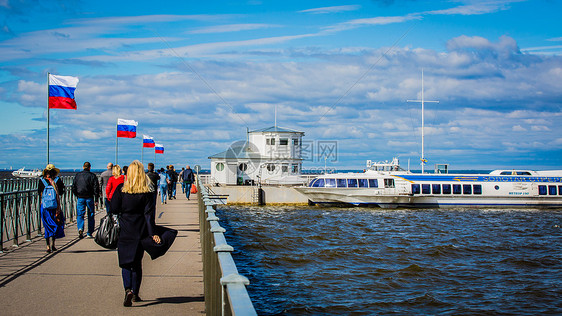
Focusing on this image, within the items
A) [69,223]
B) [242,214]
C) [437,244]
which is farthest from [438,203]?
[69,223]

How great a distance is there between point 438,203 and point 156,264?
37.3 metres

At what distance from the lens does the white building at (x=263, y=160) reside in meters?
59.5

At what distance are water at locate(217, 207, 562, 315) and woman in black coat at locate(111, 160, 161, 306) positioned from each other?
511 centimetres

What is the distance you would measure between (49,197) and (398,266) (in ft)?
38.5

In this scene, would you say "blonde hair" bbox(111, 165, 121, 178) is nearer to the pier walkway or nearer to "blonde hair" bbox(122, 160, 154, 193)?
the pier walkway

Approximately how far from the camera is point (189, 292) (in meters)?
8.21

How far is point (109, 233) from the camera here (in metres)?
7.54

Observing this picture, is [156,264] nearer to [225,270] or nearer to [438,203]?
[225,270]

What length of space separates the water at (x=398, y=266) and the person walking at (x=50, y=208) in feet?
16.2

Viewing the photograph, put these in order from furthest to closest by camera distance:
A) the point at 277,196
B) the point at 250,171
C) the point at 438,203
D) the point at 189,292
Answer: the point at 250,171 < the point at 277,196 < the point at 438,203 < the point at 189,292

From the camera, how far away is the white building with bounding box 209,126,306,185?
59.5 meters

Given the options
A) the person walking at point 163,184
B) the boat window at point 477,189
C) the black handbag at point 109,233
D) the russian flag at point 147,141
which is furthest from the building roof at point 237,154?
the black handbag at point 109,233

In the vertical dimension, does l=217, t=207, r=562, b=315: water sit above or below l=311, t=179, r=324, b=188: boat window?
below

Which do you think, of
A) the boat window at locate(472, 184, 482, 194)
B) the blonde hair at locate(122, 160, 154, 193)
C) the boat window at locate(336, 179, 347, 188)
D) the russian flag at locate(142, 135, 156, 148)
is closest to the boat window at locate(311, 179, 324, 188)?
the boat window at locate(336, 179, 347, 188)
